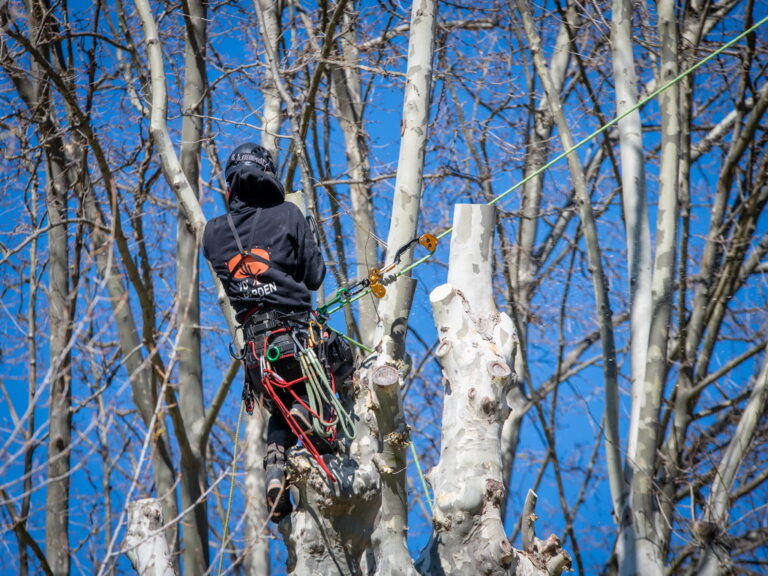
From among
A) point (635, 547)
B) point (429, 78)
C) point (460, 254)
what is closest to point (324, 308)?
point (460, 254)

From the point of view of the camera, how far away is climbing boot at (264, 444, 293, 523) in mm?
4043

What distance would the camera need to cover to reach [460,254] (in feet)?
13.8

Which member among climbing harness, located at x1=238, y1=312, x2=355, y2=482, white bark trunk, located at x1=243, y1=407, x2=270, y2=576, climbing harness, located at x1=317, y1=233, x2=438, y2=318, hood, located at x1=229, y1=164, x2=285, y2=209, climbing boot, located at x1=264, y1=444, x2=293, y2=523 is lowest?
white bark trunk, located at x1=243, y1=407, x2=270, y2=576

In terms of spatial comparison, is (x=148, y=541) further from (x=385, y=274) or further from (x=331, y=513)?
(x=385, y=274)

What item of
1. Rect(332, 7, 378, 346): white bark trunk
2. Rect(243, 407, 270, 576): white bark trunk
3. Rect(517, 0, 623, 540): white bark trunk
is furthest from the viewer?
Rect(243, 407, 270, 576): white bark trunk

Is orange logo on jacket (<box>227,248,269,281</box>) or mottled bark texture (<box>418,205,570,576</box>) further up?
orange logo on jacket (<box>227,248,269,281</box>)

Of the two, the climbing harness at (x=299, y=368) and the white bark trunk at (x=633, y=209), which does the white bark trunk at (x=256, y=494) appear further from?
the climbing harness at (x=299, y=368)

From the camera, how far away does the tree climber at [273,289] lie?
14.5 feet

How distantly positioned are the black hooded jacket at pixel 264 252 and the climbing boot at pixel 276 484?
72cm

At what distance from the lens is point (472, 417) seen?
384 centimetres

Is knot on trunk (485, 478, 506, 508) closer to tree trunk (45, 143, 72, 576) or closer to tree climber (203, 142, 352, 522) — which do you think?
tree climber (203, 142, 352, 522)

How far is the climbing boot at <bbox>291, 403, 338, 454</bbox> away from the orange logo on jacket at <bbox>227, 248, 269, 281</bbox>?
70cm

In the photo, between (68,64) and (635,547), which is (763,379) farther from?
(68,64)

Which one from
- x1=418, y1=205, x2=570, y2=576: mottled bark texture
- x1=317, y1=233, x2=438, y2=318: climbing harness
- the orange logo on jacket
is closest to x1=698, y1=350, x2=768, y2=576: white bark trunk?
x1=418, y1=205, x2=570, y2=576: mottled bark texture
